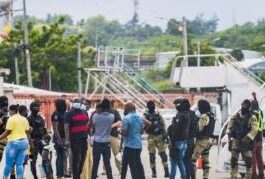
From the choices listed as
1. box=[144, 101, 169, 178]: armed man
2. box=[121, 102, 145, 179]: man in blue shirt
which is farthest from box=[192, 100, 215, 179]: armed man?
box=[121, 102, 145, 179]: man in blue shirt

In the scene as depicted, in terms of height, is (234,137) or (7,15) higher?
(7,15)

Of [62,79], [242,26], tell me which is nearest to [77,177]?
[62,79]

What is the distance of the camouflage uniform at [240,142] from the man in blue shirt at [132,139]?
2.50 meters

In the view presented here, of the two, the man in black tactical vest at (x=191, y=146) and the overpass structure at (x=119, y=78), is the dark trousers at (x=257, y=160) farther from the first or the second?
the overpass structure at (x=119, y=78)

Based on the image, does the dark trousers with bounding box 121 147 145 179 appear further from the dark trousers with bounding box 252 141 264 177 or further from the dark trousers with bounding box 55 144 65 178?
the dark trousers with bounding box 252 141 264 177

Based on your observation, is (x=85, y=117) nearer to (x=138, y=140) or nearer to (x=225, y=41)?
(x=138, y=140)

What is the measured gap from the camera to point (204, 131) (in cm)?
1855

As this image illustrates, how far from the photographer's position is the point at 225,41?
146 m

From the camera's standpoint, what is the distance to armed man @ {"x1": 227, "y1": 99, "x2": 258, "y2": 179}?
1852 centimetres

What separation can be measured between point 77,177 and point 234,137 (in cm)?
371

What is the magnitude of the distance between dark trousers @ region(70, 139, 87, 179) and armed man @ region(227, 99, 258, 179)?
3.46 m

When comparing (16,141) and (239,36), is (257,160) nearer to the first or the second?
(16,141)

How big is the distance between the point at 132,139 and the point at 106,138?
2.26 feet

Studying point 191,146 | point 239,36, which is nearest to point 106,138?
point 191,146
